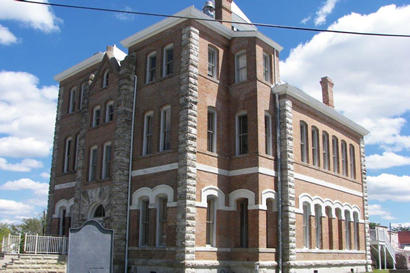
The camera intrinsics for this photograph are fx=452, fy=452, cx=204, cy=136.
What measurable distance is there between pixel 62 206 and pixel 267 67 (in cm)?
1469

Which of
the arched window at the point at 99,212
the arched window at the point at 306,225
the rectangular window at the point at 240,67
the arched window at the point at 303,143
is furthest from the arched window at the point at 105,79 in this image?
the arched window at the point at 306,225

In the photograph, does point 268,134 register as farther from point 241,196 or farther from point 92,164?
point 92,164

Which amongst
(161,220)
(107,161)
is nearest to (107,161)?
(107,161)

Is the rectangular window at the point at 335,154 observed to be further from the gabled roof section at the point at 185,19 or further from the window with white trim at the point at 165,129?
the window with white trim at the point at 165,129

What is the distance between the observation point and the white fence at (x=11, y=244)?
2460 cm

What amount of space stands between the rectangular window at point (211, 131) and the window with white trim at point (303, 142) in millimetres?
6204

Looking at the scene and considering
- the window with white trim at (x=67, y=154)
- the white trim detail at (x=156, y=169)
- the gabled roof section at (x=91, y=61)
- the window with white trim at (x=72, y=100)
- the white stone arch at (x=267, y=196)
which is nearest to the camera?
the white trim detail at (x=156, y=169)

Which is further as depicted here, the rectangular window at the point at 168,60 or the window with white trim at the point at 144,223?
the rectangular window at the point at 168,60

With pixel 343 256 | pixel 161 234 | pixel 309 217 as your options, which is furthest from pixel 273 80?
pixel 343 256

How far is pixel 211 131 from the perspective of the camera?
22219 millimetres

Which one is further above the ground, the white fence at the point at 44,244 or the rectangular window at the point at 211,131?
the rectangular window at the point at 211,131

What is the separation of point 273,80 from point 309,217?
25.7 feet

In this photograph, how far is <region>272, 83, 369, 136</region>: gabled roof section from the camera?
23750 mm

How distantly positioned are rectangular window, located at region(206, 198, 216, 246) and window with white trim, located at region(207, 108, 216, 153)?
2542 millimetres
